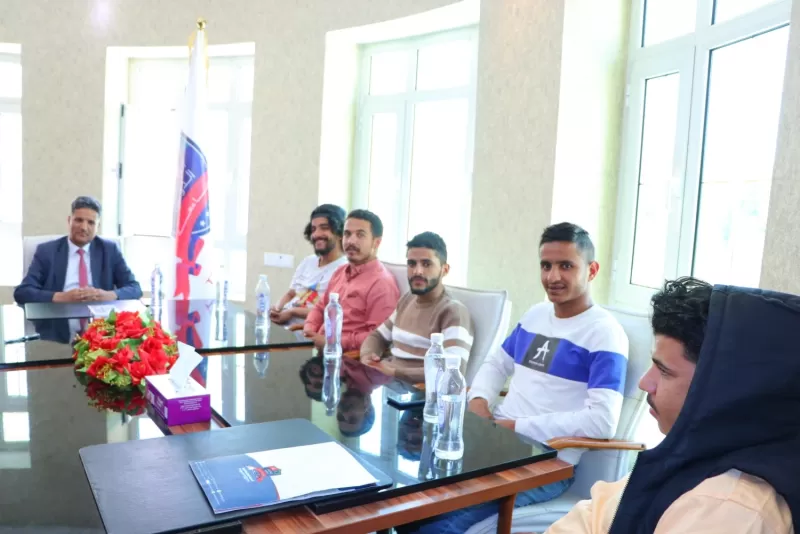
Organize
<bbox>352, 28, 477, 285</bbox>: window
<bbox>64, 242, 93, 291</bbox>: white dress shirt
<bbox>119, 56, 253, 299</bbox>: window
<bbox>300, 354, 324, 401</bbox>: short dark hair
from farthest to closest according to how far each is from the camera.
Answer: <bbox>119, 56, 253, 299</bbox>: window, <bbox>352, 28, 477, 285</bbox>: window, <bbox>64, 242, 93, 291</bbox>: white dress shirt, <bbox>300, 354, 324, 401</bbox>: short dark hair

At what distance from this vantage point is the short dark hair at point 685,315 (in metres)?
0.95

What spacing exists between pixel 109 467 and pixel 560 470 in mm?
912

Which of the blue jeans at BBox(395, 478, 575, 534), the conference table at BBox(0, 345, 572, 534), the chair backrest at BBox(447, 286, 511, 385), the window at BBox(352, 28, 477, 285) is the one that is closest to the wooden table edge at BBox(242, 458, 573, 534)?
the conference table at BBox(0, 345, 572, 534)

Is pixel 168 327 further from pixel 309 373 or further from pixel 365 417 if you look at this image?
pixel 365 417

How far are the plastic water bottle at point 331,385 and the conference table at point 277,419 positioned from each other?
12 mm

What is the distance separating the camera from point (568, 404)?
1915 millimetres

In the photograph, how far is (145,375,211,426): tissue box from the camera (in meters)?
1.44

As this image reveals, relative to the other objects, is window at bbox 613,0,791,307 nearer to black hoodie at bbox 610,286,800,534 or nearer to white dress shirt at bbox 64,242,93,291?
black hoodie at bbox 610,286,800,534

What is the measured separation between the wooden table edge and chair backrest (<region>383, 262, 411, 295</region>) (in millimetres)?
1928

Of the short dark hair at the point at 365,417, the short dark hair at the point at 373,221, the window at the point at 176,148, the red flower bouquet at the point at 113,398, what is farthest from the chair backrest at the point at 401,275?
the window at the point at 176,148

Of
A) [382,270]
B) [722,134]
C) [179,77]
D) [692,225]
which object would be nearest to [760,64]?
[722,134]

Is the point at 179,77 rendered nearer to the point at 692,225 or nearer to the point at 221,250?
the point at 221,250

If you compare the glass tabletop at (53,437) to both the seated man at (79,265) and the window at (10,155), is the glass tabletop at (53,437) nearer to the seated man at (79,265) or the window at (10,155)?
the seated man at (79,265)

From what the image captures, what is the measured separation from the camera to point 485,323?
8.35 feet
